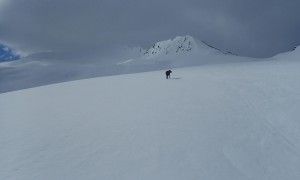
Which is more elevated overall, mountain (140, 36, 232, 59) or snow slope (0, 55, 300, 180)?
mountain (140, 36, 232, 59)

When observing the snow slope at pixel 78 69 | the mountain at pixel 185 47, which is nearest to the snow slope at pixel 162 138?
the snow slope at pixel 78 69

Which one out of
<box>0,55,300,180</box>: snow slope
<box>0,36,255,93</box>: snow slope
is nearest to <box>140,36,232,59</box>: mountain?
<box>0,36,255,93</box>: snow slope

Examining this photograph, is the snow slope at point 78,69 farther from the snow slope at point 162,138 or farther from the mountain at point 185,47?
the snow slope at point 162,138

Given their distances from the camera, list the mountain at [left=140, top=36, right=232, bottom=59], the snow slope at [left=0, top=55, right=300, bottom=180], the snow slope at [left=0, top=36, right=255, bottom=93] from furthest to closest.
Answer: the mountain at [left=140, top=36, right=232, bottom=59], the snow slope at [left=0, top=36, right=255, bottom=93], the snow slope at [left=0, top=55, right=300, bottom=180]

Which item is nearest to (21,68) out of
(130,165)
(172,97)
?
(172,97)

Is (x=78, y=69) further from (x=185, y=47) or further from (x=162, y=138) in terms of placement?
(x=162, y=138)

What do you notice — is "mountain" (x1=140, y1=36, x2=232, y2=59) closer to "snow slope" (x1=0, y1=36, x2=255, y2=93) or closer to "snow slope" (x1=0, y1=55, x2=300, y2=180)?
"snow slope" (x1=0, y1=36, x2=255, y2=93)

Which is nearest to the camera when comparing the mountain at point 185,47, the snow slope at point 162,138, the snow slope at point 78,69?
the snow slope at point 162,138

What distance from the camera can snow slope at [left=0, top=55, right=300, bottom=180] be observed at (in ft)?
31.3

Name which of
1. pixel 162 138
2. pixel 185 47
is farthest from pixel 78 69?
pixel 162 138

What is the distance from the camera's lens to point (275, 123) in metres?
13.6

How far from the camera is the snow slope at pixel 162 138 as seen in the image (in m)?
9.55

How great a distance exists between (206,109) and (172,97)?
4542mm

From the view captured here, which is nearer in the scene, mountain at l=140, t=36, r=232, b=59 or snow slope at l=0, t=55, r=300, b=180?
snow slope at l=0, t=55, r=300, b=180
